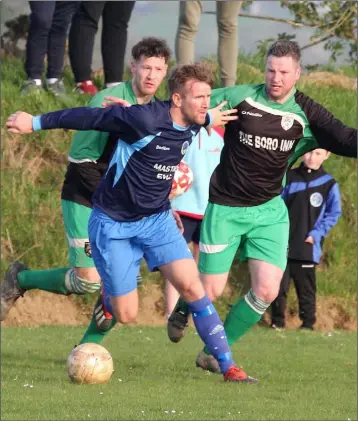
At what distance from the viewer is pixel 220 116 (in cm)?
873

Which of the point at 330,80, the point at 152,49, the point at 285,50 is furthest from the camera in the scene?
the point at 330,80

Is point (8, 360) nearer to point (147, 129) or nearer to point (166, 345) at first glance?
point (166, 345)

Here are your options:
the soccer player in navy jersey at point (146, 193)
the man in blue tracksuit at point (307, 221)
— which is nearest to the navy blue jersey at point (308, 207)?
the man in blue tracksuit at point (307, 221)

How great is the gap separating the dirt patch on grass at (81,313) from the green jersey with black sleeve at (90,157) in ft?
14.0

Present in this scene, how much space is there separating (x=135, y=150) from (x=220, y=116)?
2.83 ft

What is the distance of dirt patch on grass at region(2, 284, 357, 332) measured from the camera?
13.8 metres

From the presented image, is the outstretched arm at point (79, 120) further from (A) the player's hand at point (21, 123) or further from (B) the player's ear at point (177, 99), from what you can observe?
(B) the player's ear at point (177, 99)

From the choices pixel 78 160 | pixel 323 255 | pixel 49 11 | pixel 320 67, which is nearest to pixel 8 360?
pixel 78 160

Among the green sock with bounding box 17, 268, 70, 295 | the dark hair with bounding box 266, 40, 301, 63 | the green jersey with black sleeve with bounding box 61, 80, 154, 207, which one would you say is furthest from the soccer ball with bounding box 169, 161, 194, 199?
the dark hair with bounding box 266, 40, 301, 63

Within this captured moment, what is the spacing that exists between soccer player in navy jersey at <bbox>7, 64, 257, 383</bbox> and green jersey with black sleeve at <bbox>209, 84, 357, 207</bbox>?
1.97 ft

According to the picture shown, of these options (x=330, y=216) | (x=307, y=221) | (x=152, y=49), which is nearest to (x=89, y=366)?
(x=152, y=49)

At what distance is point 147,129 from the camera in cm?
817

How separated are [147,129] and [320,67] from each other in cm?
1157

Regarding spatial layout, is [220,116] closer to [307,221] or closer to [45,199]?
[307,221]
